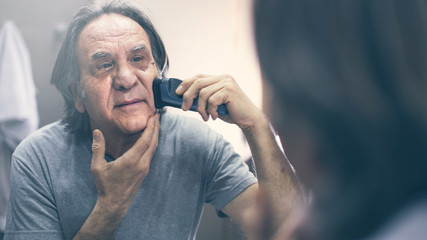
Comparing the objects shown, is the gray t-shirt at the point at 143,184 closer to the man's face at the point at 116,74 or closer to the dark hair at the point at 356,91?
the man's face at the point at 116,74

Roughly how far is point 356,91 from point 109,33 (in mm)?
517

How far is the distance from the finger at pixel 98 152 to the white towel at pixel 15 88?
0.95ft

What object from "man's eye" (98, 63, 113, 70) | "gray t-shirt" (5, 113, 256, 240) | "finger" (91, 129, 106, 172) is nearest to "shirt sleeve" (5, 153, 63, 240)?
"gray t-shirt" (5, 113, 256, 240)

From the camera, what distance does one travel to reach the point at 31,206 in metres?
0.70

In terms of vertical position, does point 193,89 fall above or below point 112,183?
above

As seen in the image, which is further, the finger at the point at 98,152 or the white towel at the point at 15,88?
the white towel at the point at 15,88

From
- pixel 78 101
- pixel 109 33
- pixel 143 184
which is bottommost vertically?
pixel 143 184

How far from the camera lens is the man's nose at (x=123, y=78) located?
0.71 meters

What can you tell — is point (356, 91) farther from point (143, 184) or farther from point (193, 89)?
point (143, 184)

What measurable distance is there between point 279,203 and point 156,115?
0.29m

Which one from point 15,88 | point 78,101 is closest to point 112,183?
point 78,101

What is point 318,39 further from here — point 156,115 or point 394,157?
point 156,115

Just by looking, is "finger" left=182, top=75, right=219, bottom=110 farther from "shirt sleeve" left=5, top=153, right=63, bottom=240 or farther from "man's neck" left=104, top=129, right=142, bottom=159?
"shirt sleeve" left=5, top=153, right=63, bottom=240

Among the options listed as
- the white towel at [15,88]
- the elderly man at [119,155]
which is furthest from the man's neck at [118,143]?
the white towel at [15,88]
